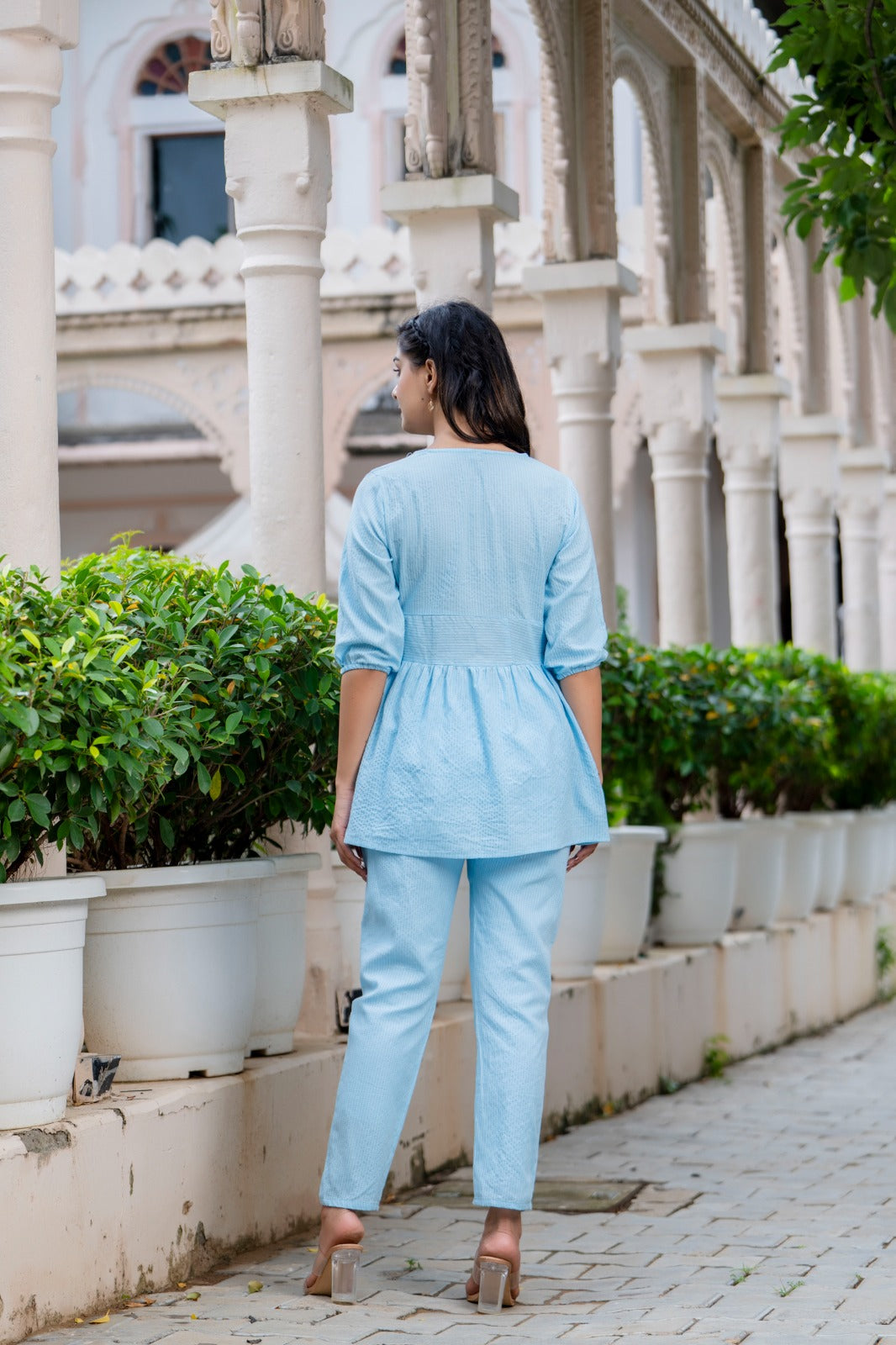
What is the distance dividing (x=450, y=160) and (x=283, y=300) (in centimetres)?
140

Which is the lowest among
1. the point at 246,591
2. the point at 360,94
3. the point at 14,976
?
the point at 14,976

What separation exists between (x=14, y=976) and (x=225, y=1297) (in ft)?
2.47

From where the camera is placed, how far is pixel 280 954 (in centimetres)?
446

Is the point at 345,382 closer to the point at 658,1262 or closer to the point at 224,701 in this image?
the point at 224,701

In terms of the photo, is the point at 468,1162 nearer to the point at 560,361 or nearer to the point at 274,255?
the point at 274,255

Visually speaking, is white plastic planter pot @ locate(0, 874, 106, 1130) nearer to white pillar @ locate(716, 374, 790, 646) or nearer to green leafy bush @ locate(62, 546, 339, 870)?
green leafy bush @ locate(62, 546, 339, 870)

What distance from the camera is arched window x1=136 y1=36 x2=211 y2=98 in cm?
1800

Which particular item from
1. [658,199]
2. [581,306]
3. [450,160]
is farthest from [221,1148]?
[658,199]

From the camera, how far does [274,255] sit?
5105 mm

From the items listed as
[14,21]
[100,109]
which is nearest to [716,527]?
[100,109]

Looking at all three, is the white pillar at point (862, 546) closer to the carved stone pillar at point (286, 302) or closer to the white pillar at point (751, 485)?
the white pillar at point (751, 485)

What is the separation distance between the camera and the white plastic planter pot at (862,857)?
387 inches

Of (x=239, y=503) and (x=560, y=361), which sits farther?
(x=239, y=503)

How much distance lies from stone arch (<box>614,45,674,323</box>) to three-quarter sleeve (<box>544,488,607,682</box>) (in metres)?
5.28
